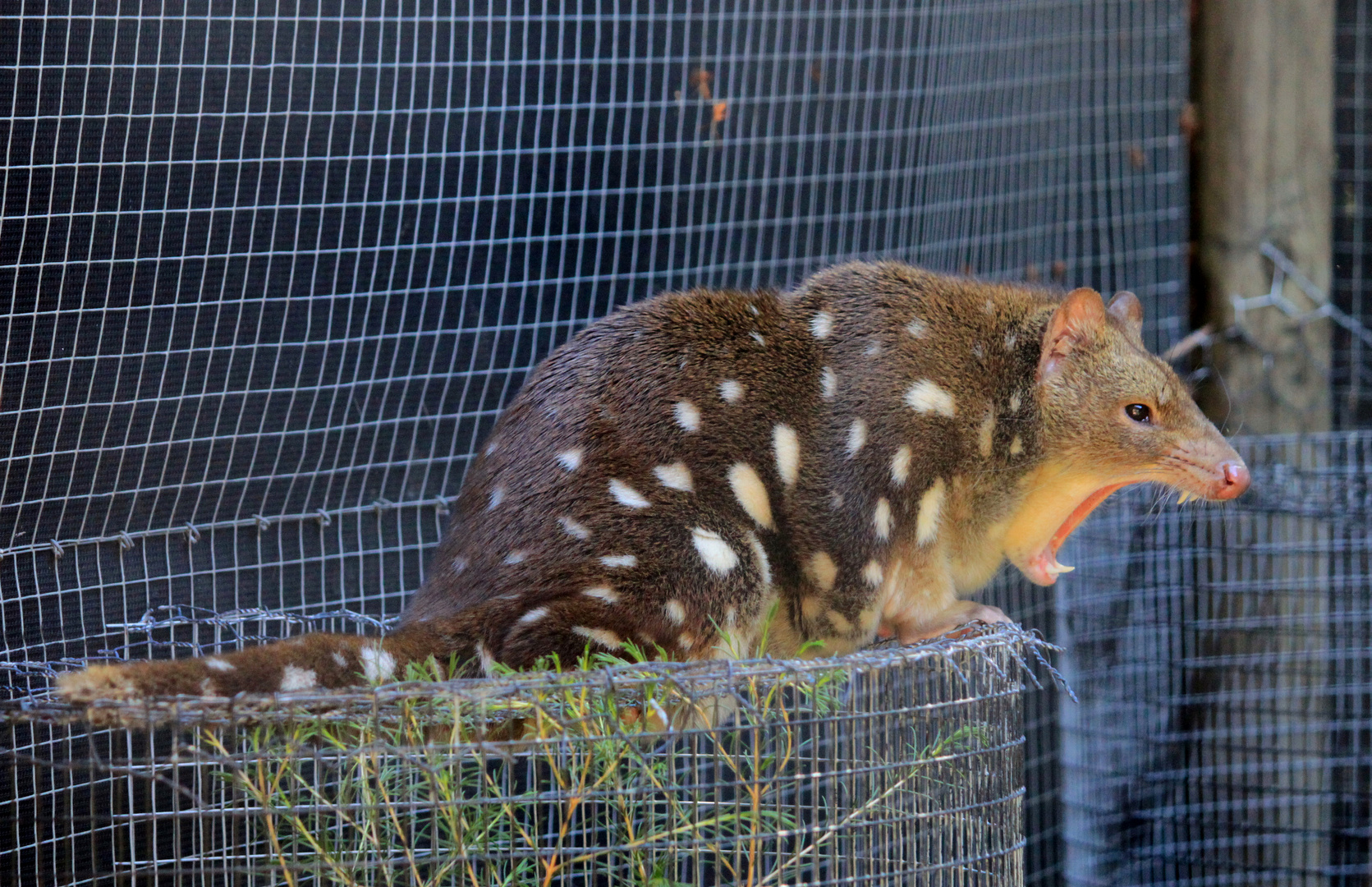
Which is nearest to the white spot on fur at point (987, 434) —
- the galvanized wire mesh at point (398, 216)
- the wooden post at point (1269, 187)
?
the galvanized wire mesh at point (398, 216)

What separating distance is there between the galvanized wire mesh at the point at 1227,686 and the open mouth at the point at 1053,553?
46.6 inches

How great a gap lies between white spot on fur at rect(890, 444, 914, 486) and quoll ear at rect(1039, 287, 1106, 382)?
0.47 m

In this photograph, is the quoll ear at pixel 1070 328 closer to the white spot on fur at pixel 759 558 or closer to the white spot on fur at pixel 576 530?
the white spot on fur at pixel 759 558

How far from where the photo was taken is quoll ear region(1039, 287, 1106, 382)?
3.49 metres

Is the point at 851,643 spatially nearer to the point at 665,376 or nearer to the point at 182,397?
the point at 665,376

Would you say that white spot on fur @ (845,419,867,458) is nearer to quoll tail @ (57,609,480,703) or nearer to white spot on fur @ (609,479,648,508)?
white spot on fur @ (609,479,648,508)

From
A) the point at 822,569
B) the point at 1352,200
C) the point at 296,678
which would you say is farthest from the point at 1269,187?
the point at 296,678

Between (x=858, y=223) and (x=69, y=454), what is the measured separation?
261 centimetres

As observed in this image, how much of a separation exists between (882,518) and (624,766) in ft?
3.02

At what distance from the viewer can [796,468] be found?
330cm

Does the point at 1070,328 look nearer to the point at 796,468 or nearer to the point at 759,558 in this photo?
the point at 796,468

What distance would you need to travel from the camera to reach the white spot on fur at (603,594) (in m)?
2.93

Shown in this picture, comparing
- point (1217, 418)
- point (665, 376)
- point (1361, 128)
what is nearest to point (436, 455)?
point (665, 376)

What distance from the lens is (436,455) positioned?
14.4 ft
